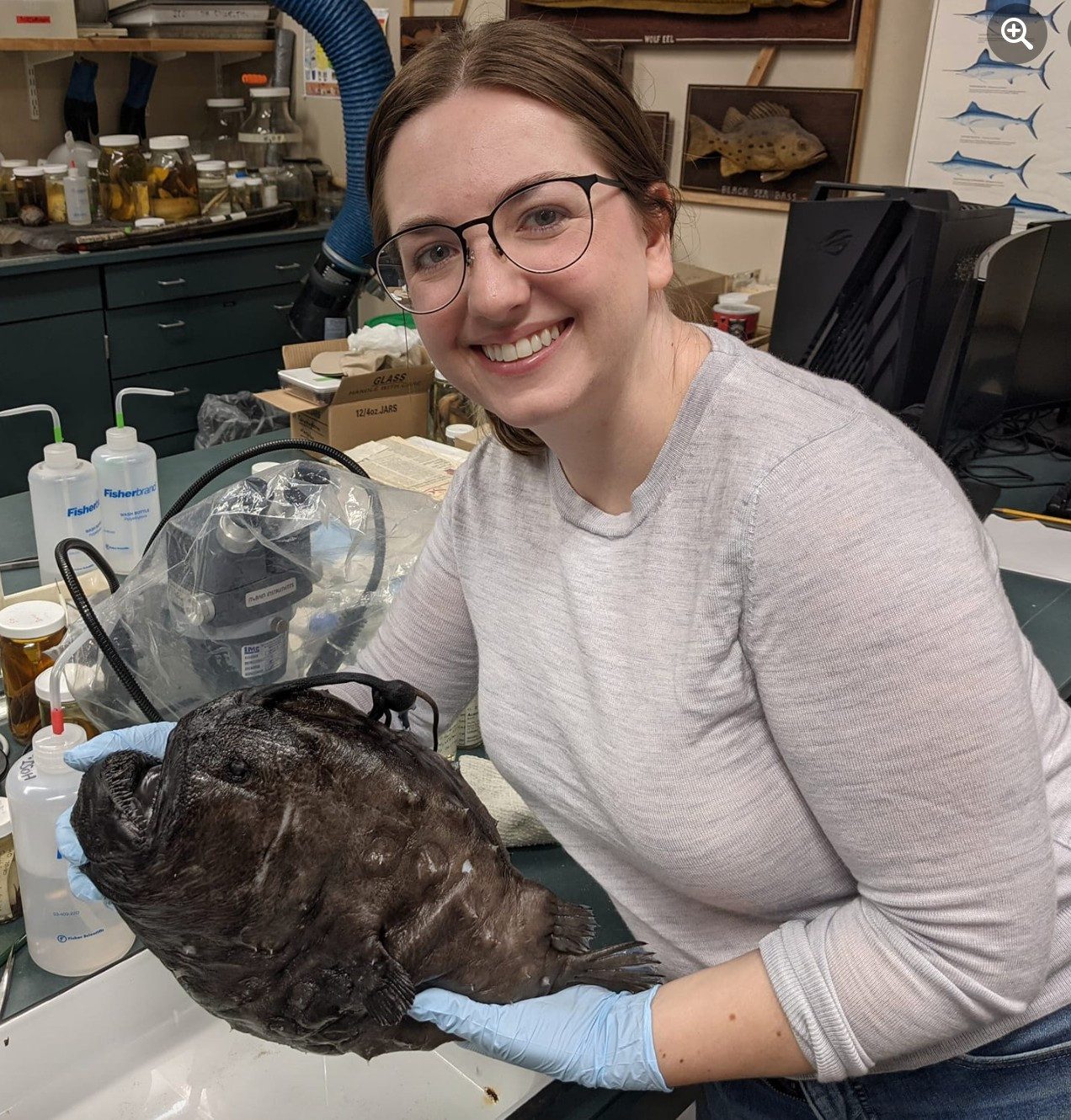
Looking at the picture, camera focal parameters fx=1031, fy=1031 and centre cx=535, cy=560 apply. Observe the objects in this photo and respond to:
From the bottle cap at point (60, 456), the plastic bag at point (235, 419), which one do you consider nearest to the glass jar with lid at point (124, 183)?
the plastic bag at point (235, 419)

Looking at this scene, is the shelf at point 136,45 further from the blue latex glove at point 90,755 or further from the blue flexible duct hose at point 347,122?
the blue latex glove at point 90,755

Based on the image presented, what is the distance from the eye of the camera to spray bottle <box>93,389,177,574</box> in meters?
1.67

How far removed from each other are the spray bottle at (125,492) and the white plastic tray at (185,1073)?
81cm

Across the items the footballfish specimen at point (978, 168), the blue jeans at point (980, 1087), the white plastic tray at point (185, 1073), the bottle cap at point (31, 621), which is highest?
the footballfish specimen at point (978, 168)

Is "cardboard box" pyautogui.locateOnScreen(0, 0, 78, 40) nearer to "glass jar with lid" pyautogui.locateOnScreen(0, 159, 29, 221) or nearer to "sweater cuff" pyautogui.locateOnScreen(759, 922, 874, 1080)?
"glass jar with lid" pyautogui.locateOnScreen(0, 159, 29, 221)

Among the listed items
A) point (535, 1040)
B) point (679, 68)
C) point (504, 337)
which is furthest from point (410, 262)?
point (679, 68)

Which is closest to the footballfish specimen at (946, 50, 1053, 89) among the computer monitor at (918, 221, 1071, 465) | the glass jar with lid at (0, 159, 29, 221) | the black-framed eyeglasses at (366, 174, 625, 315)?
the computer monitor at (918, 221, 1071, 465)

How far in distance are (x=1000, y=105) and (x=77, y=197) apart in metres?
3.10

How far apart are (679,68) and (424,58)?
281cm

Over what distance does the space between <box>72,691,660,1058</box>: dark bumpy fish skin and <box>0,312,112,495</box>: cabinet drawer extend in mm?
3194

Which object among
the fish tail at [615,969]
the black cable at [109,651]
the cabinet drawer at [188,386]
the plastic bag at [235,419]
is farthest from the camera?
the cabinet drawer at [188,386]

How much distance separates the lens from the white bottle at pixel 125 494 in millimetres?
1666

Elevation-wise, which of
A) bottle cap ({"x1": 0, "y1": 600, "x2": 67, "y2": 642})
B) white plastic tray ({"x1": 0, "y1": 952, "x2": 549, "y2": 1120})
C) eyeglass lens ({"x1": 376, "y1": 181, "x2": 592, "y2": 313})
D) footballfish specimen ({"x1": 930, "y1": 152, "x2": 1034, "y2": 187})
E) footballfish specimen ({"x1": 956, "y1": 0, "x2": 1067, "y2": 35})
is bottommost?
white plastic tray ({"x1": 0, "y1": 952, "x2": 549, "y2": 1120})

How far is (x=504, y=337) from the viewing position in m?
0.92
